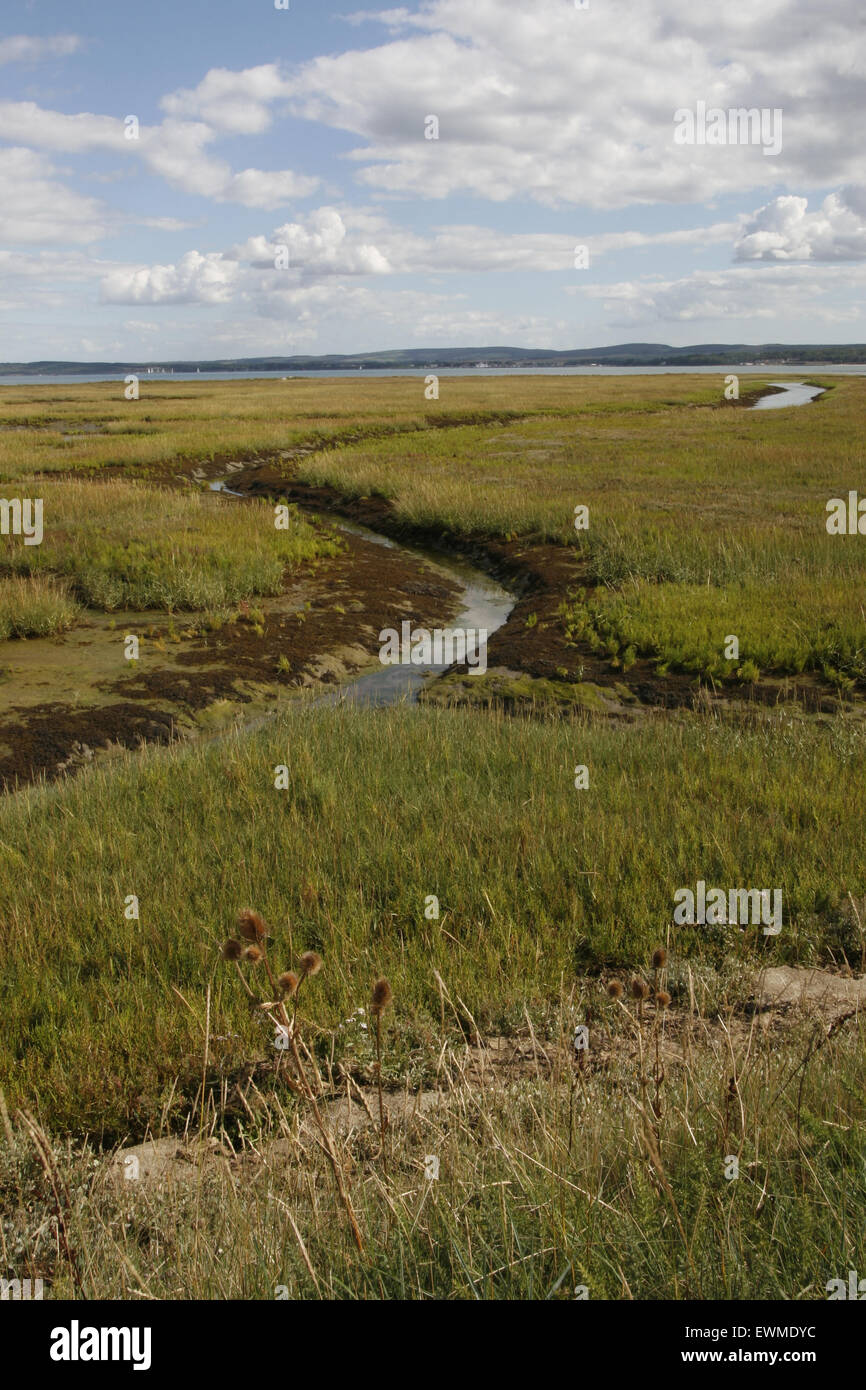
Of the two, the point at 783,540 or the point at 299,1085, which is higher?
the point at 783,540

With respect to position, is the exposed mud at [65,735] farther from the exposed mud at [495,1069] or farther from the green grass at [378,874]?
the exposed mud at [495,1069]

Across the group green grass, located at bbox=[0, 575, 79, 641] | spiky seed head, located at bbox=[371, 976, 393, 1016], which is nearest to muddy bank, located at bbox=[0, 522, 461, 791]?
green grass, located at bbox=[0, 575, 79, 641]

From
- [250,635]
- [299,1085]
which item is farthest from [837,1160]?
[250,635]

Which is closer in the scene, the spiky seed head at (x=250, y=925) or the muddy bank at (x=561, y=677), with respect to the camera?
the spiky seed head at (x=250, y=925)

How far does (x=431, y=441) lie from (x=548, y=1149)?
138 feet

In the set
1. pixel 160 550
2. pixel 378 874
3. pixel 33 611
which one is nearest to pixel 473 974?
pixel 378 874

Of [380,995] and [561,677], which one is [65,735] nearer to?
[561,677]

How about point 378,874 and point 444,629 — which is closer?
point 378,874

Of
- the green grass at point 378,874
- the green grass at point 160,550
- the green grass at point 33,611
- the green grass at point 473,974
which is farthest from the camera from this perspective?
the green grass at point 160,550

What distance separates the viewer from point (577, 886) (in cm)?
589

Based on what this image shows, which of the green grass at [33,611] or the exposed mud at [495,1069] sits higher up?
the green grass at [33,611]

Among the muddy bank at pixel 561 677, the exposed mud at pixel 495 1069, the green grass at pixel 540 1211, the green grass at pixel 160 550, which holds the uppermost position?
the green grass at pixel 160 550

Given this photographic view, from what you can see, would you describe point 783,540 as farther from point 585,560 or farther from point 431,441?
point 431,441

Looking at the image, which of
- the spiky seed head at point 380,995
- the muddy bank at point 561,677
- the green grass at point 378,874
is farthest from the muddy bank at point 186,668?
the spiky seed head at point 380,995
